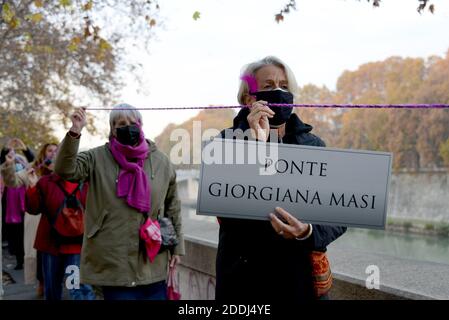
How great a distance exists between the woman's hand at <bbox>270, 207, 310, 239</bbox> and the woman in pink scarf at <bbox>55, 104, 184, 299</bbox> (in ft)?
4.86

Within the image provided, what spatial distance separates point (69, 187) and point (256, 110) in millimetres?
3057

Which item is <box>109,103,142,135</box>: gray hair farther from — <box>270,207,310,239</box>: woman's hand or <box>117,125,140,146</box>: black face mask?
<box>270,207,310,239</box>: woman's hand

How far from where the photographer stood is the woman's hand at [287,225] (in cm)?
164

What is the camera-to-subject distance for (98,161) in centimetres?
304

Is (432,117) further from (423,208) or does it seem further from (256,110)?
(256,110)

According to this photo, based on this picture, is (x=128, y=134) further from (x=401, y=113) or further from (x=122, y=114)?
(x=401, y=113)

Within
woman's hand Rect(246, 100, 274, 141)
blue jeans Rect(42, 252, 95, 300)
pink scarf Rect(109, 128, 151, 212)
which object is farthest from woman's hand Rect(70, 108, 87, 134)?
blue jeans Rect(42, 252, 95, 300)

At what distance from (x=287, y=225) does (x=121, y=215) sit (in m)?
1.59

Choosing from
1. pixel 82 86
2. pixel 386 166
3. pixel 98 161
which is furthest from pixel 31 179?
pixel 82 86

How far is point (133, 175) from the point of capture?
9.95ft

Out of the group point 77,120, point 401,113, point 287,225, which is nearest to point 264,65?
point 287,225

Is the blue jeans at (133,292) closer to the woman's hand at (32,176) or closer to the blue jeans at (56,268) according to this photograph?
the blue jeans at (56,268)

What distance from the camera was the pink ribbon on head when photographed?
9.79ft
